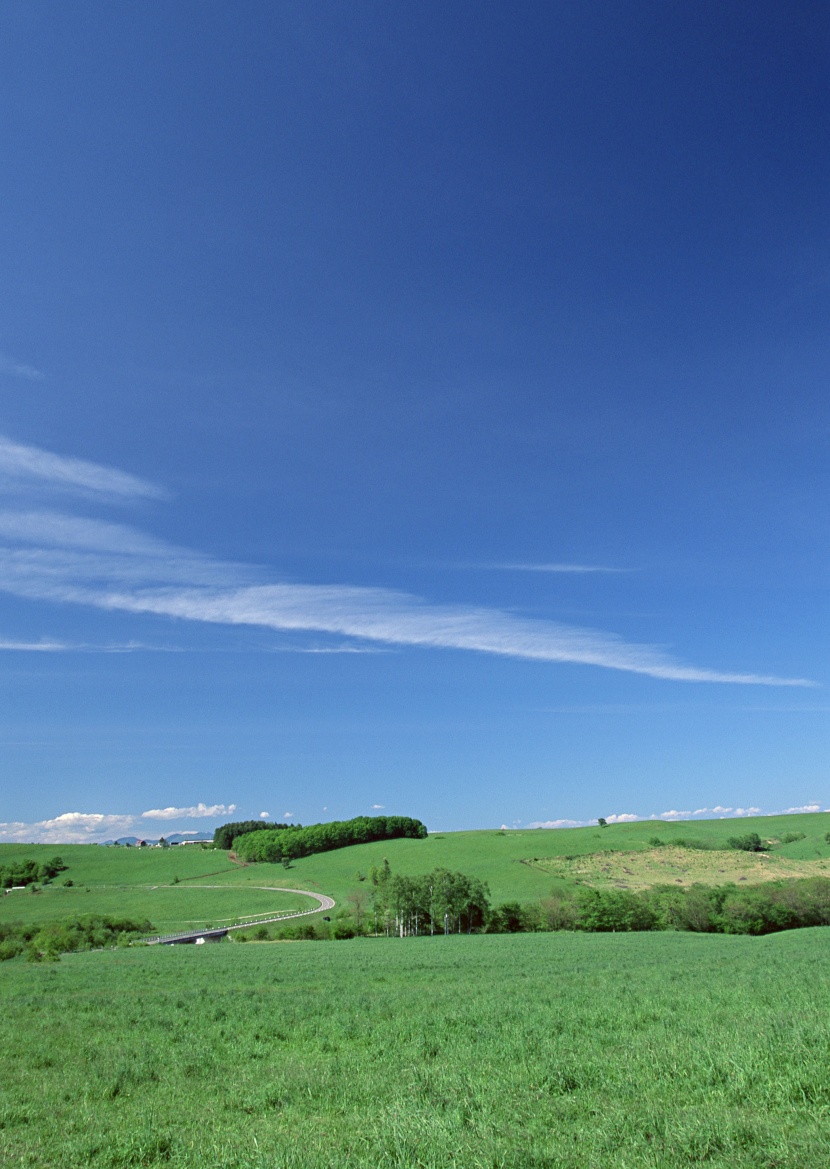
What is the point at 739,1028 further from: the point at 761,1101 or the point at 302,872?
the point at 302,872

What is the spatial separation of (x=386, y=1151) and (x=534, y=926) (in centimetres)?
9303

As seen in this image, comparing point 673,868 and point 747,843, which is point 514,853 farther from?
point 747,843

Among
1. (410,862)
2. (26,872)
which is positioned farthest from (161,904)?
(26,872)

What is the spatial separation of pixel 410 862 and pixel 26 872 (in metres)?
93.9

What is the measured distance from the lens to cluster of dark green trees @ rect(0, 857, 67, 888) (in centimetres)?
15850

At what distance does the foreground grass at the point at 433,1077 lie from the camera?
26.8 ft

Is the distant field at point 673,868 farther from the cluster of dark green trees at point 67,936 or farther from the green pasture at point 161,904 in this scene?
the cluster of dark green trees at point 67,936

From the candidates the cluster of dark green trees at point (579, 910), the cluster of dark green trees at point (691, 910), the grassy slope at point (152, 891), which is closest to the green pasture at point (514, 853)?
the grassy slope at point (152, 891)

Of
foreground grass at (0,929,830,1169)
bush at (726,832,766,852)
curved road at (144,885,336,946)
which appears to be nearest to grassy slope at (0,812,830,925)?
bush at (726,832,766,852)

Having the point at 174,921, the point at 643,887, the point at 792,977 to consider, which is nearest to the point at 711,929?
the point at 643,887

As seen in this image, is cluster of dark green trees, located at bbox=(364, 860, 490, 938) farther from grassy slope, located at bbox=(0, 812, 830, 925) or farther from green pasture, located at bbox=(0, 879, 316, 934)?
green pasture, located at bbox=(0, 879, 316, 934)

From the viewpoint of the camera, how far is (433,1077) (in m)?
11.7

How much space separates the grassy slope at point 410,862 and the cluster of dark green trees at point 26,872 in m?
4.41

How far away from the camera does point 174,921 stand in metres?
113
